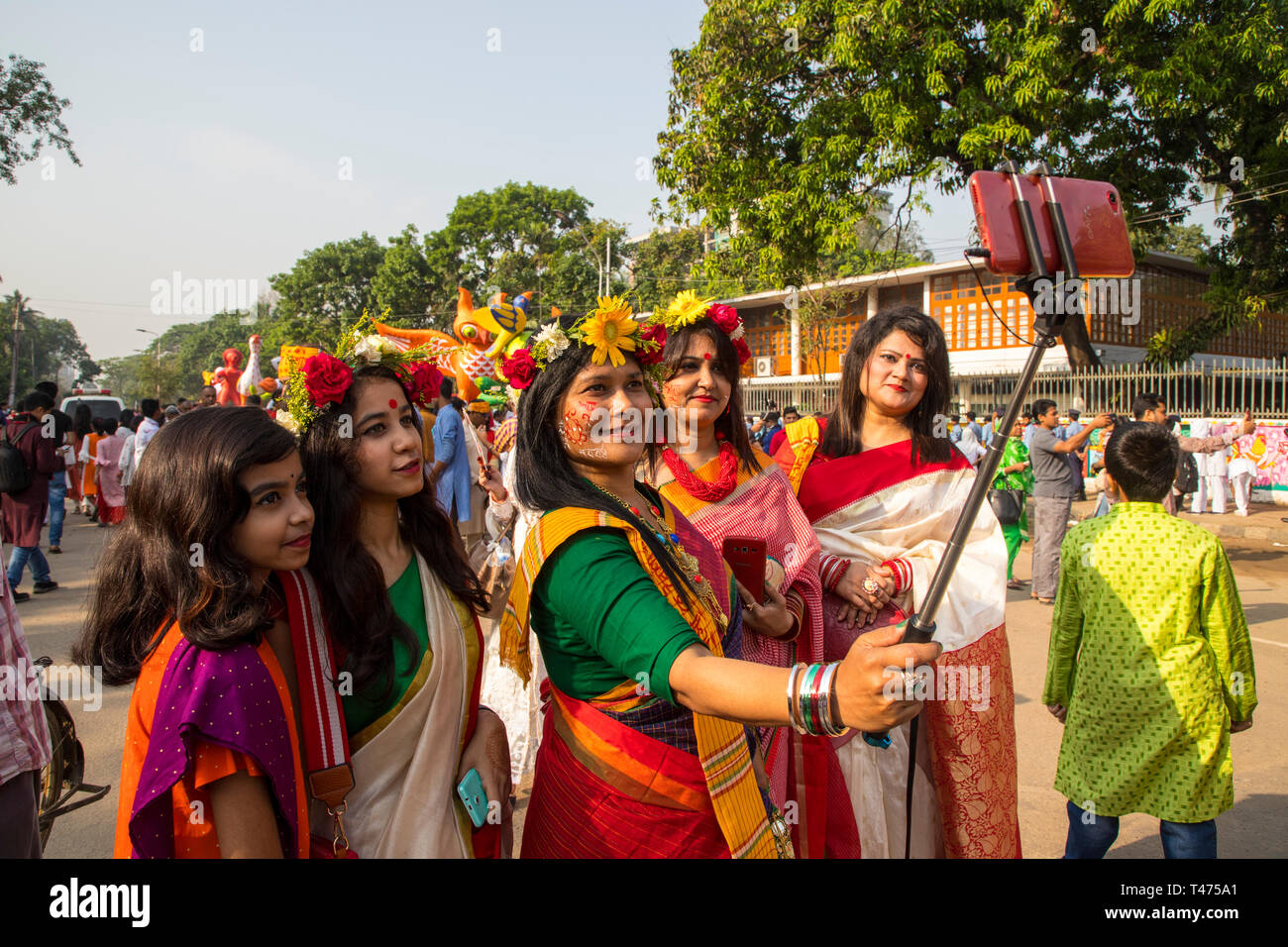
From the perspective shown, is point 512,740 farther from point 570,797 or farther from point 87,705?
point 87,705

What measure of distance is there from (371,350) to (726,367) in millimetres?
1034

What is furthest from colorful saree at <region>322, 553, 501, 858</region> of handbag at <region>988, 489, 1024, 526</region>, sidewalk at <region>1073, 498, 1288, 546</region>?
sidewalk at <region>1073, 498, 1288, 546</region>

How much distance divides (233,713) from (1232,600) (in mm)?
2482

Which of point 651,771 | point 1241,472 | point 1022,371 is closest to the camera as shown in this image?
point 1022,371

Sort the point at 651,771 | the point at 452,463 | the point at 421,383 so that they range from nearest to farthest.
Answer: the point at 651,771
the point at 421,383
the point at 452,463

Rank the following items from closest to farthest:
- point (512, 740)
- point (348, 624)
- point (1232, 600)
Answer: point (348, 624) < point (1232, 600) < point (512, 740)

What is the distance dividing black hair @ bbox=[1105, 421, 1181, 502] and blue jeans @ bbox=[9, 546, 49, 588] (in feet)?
26.9

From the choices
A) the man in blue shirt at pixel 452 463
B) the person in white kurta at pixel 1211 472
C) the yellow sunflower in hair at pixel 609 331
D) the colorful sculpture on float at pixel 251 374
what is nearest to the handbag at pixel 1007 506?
the man in blue shirt at pixel 452 463

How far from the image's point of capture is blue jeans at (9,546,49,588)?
716cm

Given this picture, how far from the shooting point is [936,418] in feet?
8.59

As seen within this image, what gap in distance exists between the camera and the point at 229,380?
10633 mm

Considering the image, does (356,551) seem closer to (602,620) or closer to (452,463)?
(602,620)

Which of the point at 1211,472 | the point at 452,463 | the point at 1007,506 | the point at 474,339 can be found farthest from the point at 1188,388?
Answer: the point at 452,463
